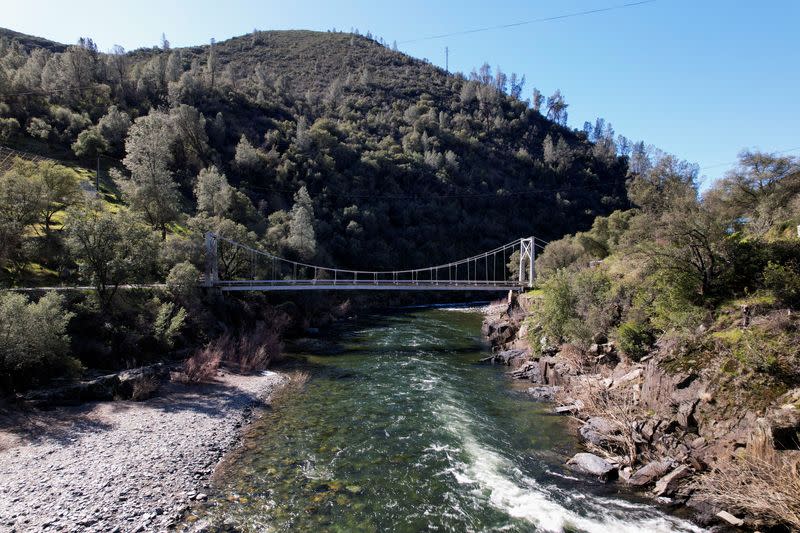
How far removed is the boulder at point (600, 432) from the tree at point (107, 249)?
16055 millimetres

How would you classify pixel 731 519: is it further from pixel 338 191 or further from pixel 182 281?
pixel 338 191

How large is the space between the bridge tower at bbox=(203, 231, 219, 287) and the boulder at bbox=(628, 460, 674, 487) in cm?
2207

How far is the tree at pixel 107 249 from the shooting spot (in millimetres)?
15328

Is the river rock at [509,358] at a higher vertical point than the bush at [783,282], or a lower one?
lower

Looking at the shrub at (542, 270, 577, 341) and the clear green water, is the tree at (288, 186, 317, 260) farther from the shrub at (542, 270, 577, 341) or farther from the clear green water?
the shrub at (542, 270, 577, 341)

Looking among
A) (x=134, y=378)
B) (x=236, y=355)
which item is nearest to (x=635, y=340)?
(x=236, y=355)

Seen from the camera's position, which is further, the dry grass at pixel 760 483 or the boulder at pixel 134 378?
the boulder at pixel 134 378

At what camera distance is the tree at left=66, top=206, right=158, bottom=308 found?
50.3ft

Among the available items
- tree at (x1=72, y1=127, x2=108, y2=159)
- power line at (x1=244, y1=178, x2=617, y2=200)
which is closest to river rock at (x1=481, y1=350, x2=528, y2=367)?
power line at (x1=244, y1=178, x2=617, y2=200)

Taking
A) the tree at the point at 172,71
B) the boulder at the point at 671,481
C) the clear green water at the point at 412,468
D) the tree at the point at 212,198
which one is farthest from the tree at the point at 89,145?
the boulder at the point at 671,481

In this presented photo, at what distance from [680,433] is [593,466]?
80.7 inches

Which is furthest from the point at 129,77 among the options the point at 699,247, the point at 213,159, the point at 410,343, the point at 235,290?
the point at 699,247

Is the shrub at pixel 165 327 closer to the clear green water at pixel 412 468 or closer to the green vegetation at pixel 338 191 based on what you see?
the green vegetation at pixel 338 191

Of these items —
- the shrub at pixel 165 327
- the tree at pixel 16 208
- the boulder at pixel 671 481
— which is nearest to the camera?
the boulder at pixel 671 481
